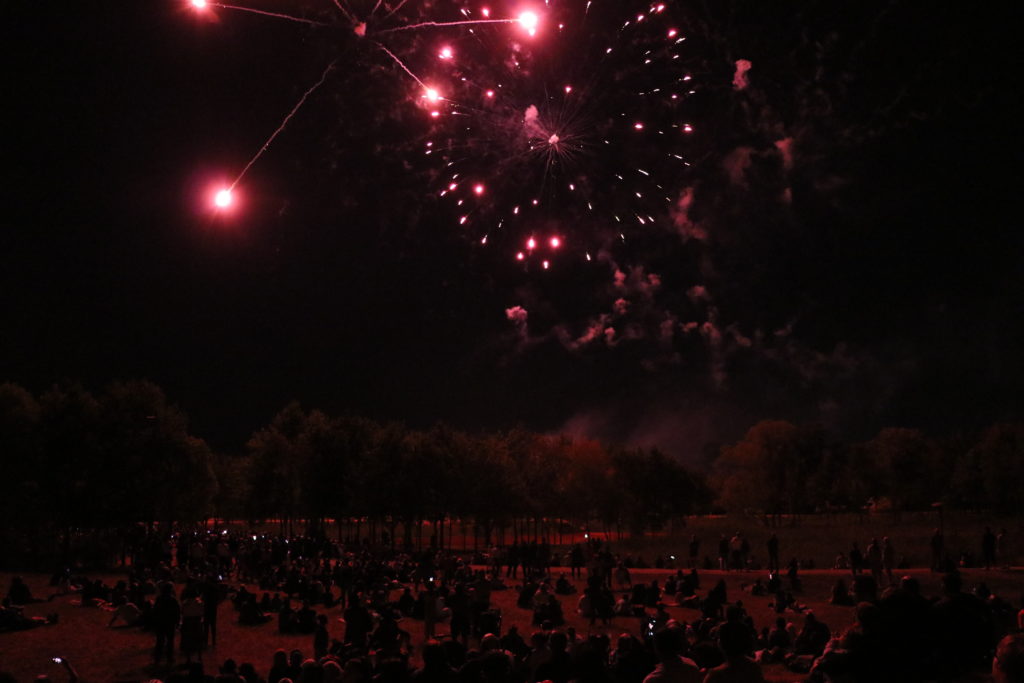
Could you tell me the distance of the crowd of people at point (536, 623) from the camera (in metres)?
6.18

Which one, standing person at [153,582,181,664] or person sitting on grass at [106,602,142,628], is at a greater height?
standing person at [153,582,181,664]

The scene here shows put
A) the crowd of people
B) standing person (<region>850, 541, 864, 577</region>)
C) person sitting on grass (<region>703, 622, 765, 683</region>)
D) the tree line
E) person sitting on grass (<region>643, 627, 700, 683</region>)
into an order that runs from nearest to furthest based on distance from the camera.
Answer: person sitting on grass (<region>703, 622, 765, 683</region>), the crowd of people, person sitting on grass (<region>643, 627, 700, 683</region>), standing person (<region>850, 541, 864, 577</region>), the tree line

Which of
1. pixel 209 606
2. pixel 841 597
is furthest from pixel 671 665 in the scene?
pixel 841 597

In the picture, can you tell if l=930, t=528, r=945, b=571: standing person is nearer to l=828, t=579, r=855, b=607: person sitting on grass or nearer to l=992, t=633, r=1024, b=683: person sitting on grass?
l=828, t=579, r=855, b=607: person sitting on grass

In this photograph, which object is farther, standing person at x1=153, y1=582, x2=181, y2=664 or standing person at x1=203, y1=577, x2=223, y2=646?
standing person at x1=203, y1=577, x2=223, y2=646

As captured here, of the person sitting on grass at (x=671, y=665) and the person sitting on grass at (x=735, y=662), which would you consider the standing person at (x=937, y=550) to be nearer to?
the person sitting on grass at (x=671, y=665)

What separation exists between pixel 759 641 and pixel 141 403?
4677cm

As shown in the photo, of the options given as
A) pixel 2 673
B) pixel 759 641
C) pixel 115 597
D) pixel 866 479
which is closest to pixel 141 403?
pixel 115 597

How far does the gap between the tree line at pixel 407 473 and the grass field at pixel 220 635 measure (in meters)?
18.9

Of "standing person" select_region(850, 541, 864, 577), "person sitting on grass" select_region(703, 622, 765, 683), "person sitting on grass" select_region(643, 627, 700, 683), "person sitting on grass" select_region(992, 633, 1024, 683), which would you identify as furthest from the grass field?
"person sitting on grass" select_region(992, 633, 1024, 683)

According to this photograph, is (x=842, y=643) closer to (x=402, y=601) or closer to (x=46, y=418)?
(x=402, y=601)

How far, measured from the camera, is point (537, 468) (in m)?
73.5

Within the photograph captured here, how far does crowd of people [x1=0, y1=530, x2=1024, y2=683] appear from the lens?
618 cm

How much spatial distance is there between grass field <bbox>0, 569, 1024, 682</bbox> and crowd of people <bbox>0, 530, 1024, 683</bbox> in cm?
38
